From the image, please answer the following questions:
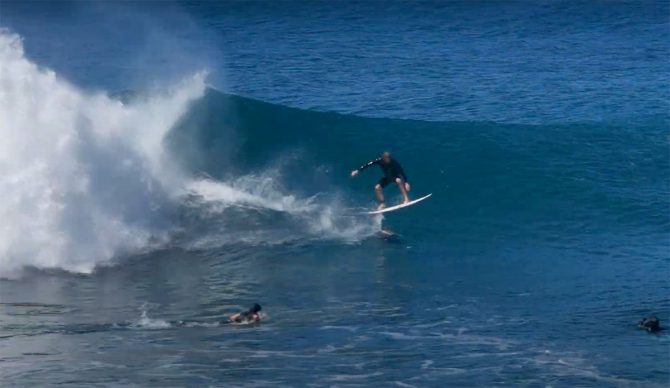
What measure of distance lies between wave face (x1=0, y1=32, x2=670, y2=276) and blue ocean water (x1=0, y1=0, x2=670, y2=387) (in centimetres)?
6

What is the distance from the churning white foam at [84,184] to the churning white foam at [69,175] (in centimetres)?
2

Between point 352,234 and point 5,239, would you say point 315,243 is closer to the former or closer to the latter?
point 352,234

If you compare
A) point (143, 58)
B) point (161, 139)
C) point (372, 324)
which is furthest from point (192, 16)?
point (372, 324)

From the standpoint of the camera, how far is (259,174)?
30.6m

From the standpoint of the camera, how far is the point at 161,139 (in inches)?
1193

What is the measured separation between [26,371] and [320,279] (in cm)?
723

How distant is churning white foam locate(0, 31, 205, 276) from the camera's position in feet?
81.4

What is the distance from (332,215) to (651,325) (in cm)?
903

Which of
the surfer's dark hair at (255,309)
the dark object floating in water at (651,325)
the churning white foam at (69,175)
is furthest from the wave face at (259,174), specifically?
the dark object floating in water at (651,325)

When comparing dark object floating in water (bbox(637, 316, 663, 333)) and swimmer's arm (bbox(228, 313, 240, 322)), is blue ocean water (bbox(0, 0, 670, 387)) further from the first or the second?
swimmer's arm (bbox(228, 313, 240, 322))

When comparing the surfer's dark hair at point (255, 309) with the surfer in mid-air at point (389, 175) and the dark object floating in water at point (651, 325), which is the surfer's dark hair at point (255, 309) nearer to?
the dark object floating in water at point (651, 325)

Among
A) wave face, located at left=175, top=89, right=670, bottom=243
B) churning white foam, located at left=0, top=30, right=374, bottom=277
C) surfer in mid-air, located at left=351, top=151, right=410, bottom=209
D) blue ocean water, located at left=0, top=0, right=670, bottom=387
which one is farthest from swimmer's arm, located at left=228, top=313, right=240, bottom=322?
wave face, located at left=175, top=89, right=670, bottom=243

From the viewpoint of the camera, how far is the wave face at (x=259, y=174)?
84.4 feet

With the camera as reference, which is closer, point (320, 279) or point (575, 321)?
point (575, 321)
